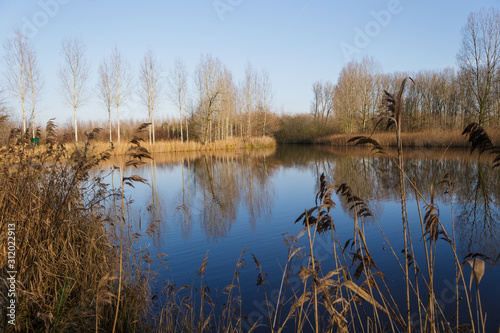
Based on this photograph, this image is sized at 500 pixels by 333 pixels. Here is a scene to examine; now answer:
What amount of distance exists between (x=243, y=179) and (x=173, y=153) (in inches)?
685

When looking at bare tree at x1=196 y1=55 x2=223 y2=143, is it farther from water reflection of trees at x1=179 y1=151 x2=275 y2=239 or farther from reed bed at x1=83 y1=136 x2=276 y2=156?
water reflection of trees at x1=179 y1=151 x2=275 y2=239

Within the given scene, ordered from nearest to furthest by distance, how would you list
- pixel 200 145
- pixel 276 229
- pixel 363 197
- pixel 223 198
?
pixel 276 229 < pixel 363 197 < pixel 223 198 < pixel 200 145

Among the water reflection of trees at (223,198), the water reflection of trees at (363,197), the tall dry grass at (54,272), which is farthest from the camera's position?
the water reflection of trees at (223,198)

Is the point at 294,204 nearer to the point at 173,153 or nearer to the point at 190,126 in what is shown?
the point at 173,153

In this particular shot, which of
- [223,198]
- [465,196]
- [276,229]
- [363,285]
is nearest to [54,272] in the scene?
[363,285]

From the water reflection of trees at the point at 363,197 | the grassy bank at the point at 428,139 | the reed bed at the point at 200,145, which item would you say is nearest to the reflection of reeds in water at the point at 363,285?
the water reflection of trees at the point at 363,197

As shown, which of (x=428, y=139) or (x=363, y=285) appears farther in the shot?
(x=428, y=139)

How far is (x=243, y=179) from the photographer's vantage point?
12.9 metres

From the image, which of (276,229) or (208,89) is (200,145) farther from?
(276,229)

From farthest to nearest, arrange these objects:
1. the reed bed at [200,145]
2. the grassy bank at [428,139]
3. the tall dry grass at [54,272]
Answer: the reed bed at [200,145] → the grassy bank at [428,139] → the tall dry grass at [54,272]

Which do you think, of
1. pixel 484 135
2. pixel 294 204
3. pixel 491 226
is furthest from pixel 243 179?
pixel 484 135

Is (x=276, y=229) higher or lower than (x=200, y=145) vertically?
lower

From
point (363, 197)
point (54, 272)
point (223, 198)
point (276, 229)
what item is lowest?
point (276, 229)

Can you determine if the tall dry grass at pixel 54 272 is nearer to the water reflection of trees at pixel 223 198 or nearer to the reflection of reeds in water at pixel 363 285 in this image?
the reflection of reeds in water at pixel 363 285
